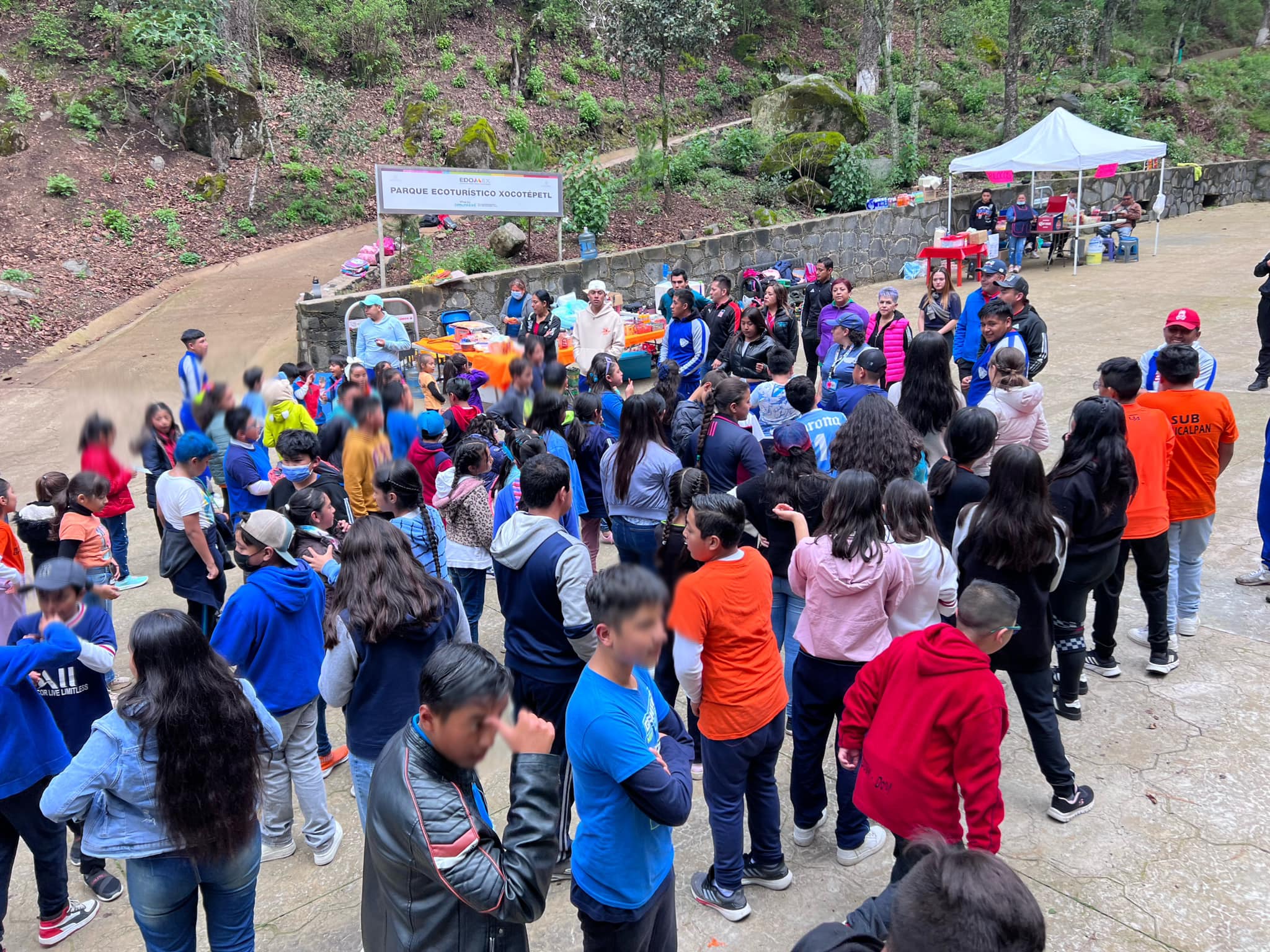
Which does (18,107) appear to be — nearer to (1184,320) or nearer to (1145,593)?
(1184,320)

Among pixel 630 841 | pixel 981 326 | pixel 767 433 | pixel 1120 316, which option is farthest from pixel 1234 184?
pixel 630 841

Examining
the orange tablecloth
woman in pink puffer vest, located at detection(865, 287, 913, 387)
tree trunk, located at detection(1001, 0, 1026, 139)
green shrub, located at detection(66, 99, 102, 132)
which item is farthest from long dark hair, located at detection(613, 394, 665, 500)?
tree trunk, located at detection(1001, 0, 1026, 139)

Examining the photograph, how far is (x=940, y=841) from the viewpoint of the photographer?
183 centimetres

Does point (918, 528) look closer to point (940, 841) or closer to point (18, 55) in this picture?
point (940, 841)

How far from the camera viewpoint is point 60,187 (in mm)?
17109

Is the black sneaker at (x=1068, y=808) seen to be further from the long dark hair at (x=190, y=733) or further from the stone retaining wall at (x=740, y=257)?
the stone retaining wall at (x=740, y=257)

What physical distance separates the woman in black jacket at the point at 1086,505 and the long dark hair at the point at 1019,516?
0.53 metres

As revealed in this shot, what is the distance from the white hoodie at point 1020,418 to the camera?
5.23m

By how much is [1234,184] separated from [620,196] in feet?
53.9

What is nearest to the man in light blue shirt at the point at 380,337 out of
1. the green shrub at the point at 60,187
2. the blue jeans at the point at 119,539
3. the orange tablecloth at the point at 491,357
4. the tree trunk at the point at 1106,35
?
the orange tablecloth at the point at 491,357

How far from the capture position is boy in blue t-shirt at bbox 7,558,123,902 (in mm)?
3410

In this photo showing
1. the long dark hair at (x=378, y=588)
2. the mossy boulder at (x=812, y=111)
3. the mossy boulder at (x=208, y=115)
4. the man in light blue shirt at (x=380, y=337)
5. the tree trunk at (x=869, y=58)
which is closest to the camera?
the long dark hair at (x=378, y=588)

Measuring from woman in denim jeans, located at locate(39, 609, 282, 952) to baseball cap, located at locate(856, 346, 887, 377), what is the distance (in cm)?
404

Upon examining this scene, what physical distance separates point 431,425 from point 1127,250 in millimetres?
15723
